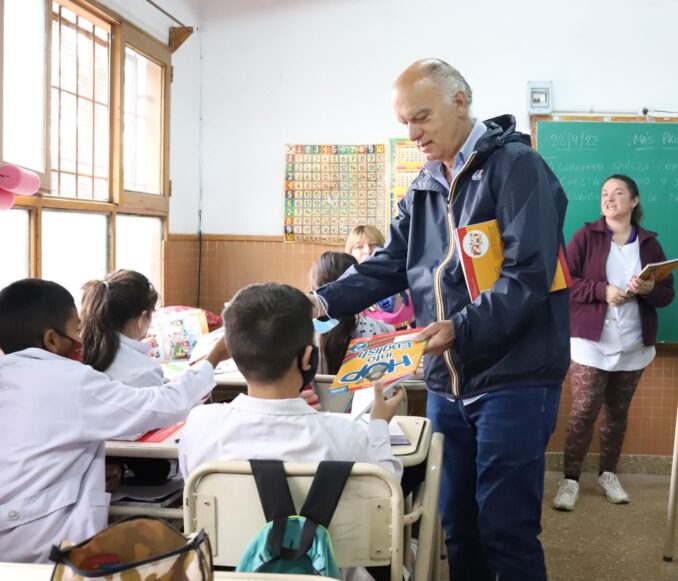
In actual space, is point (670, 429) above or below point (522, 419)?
below

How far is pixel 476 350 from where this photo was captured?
5.92 feet

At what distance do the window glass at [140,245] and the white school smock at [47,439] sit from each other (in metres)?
1.90

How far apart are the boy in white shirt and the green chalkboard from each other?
2909 mm

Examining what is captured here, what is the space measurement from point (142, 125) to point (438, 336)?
2706mm

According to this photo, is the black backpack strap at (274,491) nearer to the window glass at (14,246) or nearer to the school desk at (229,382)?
the school desk at (229,382)

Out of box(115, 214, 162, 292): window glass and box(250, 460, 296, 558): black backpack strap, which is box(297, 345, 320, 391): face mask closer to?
box(250, 460, 296, 558): black backpack strap

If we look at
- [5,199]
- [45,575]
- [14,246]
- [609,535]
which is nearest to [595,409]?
[609,535]

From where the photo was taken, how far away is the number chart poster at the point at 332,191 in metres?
4.41

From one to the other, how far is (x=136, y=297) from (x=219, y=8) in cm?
262

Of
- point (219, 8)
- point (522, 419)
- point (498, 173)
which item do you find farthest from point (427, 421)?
point (219, 8)

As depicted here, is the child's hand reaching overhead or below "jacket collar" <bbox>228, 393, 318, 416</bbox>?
below

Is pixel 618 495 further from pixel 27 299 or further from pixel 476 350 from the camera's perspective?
pixel 27 299

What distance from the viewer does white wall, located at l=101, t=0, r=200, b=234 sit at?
4.15m

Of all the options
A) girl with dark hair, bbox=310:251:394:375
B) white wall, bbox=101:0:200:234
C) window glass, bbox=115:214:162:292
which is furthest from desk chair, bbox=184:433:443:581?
white wall, bbox=101:0:200:234
